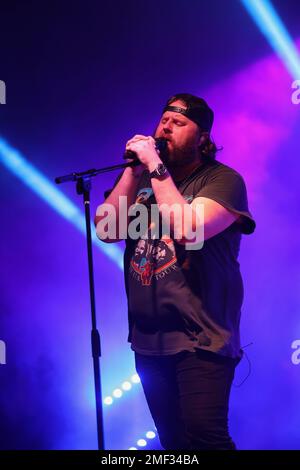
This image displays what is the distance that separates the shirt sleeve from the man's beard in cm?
19

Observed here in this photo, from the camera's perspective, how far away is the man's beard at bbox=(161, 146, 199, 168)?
7.84ft

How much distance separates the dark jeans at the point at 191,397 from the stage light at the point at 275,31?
5.87ft

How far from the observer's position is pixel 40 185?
11.0ft

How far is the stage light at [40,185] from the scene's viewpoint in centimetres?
336

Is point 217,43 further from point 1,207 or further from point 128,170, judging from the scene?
point 1,207

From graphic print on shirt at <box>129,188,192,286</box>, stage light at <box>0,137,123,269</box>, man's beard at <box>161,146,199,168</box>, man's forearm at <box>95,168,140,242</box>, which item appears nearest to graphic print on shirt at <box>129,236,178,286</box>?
graphic print on shirt at <box>129,188,192,286</box>

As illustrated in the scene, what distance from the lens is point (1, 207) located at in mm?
3354

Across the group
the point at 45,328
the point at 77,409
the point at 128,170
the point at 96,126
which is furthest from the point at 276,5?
the point at 77,409

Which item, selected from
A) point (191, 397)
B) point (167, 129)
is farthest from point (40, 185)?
point (191, 397)

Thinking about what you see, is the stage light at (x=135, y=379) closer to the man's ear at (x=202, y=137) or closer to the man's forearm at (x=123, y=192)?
the man's forearm at (x=123, y=192)

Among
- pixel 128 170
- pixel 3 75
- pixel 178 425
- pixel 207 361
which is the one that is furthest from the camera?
pixel 3 75

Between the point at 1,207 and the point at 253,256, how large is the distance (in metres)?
1.48

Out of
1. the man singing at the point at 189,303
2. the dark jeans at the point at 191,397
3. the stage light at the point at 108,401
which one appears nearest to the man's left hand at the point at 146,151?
the man singing at the point at 189,303

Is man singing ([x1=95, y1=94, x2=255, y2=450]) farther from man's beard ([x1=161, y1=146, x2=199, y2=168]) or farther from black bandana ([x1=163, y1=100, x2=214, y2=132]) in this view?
black bandana ([x1=163, y1=100, x2=214, y2=132])
